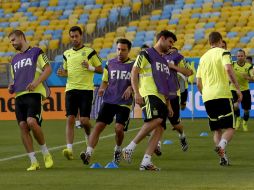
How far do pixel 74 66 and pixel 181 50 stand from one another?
16.2 m

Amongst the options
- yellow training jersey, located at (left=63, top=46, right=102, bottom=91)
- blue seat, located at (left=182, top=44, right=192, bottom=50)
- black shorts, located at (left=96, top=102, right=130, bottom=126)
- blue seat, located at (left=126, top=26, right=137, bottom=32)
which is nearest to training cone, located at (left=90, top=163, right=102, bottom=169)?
black shorts, located at (left=96, top=102, right=130, bottom=126)

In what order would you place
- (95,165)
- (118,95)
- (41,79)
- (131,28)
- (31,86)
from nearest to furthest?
(31,86), (41,79), (95,165), (118,95), (131,28)

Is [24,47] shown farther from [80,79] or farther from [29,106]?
[80,79]

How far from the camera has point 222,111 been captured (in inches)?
494

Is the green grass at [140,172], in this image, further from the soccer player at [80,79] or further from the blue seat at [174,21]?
the blue seat at [174,21]

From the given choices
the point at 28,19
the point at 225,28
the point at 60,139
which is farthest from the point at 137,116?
the point at 28,19

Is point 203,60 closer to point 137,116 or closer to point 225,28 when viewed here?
point 137,116

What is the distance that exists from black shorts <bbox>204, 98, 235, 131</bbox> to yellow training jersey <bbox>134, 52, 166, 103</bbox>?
1.26 meters

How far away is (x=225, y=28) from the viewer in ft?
103

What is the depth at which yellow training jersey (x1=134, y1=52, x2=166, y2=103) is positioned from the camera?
11523 millimetres

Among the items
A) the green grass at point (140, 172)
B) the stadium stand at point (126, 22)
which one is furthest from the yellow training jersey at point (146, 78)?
the stadium stand at point (126, 22)

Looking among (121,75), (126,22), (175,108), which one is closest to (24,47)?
(121,75)

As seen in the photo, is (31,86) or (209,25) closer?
(31,86)

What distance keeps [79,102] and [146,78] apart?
2905 mm
